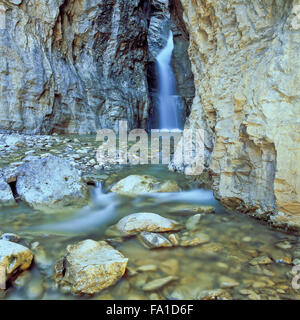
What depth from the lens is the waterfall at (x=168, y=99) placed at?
15398 millimetres

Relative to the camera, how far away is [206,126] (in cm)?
417

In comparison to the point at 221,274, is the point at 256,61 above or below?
above

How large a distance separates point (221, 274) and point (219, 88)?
8.34ft

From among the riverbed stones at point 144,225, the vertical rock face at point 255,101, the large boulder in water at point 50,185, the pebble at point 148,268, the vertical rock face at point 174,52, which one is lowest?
the pebble at point 148,268

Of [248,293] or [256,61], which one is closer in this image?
[248,293]

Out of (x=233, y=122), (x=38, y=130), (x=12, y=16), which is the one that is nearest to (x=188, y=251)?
(x=233, y=122)

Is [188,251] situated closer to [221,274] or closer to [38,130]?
[221,274]

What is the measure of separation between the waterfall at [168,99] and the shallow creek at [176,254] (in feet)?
41.3

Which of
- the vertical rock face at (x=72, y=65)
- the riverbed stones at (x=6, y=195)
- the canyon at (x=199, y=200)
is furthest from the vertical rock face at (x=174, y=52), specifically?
the riverbed stones at (x=6, y=195)

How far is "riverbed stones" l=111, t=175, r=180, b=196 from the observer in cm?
378

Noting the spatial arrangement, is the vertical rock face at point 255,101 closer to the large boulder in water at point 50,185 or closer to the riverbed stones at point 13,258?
the large boulder in water at point 50,185

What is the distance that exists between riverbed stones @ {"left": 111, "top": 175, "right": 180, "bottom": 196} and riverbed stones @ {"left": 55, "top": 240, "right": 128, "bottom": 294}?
192 cm

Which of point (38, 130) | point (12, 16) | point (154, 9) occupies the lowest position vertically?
point (38, 130)

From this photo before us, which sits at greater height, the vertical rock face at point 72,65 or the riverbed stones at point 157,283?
the vertical rock face at point 72,65
